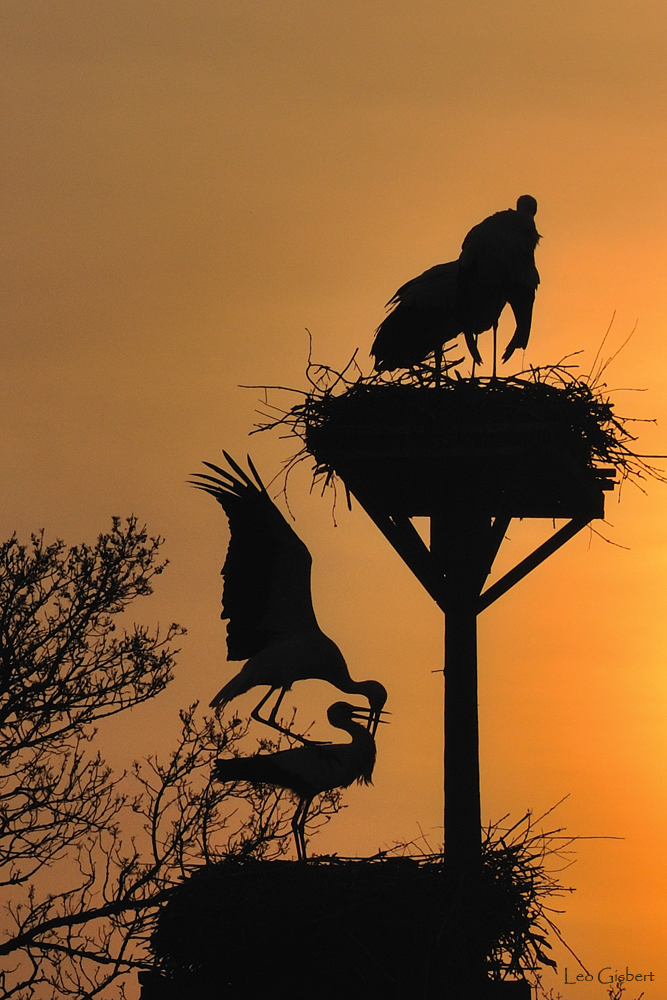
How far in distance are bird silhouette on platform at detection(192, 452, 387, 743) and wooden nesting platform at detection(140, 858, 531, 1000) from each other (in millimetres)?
1359

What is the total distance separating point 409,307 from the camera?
48.5 feet

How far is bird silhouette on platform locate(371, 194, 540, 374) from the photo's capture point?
14.0m

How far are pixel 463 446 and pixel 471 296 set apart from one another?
259 cm

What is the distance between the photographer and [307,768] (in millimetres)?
11414

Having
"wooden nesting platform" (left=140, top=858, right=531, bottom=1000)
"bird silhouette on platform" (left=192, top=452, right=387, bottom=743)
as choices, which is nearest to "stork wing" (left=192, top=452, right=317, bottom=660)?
"bird silhouette on platform" (left=192, top=452, right=387, bottom=743)

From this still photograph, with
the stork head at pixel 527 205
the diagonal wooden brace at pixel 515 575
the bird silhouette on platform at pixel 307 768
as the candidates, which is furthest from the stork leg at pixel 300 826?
the stork head at pixel 527 205

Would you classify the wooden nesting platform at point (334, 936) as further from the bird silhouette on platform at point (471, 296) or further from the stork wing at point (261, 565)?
the bird silhouette on platform at point (471, 296)

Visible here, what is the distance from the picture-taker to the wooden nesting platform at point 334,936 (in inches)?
419

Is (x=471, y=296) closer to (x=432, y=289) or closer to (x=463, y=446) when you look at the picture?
(x=432, y=289)

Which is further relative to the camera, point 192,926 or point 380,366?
point 380,366

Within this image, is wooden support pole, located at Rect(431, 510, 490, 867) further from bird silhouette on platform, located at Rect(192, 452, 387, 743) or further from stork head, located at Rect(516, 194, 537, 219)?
stork head, located at Rect(516, 194, 537, 219)

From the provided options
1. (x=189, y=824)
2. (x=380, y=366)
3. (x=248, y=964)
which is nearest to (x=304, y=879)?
(x=248, y=964)

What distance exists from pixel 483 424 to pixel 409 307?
3.16m

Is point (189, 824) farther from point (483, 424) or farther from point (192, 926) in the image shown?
point (483, 424)
